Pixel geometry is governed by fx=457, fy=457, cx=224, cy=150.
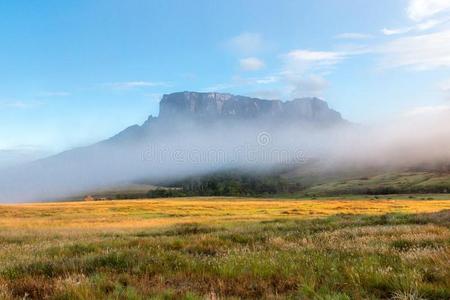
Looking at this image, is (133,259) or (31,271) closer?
(31,271)

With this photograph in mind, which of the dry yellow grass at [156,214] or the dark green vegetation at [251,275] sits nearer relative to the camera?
the dark green vegetation at [251,275]

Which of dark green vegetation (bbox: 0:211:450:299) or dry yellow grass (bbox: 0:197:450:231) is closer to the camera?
dark green vegetation (bbox: 0:211:450:299)

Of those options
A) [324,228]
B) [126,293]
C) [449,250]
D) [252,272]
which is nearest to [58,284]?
[126,293]

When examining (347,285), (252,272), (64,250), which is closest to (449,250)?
(347,285)

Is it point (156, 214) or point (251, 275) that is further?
point (156, 214)

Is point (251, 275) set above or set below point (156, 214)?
above

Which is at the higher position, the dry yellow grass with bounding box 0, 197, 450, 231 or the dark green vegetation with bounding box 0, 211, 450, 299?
the dark green vegetation with bounding box 0, 211, 450, 299

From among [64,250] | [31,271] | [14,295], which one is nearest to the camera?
[14,295]

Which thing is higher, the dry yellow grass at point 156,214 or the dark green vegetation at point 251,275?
the dark green vegetation at point 251,275

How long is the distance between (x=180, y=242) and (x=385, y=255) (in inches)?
256

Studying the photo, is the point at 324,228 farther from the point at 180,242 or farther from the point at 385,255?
the point at 385,255

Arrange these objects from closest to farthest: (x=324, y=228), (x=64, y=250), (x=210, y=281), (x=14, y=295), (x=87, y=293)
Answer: (x=87, y=293) < (x=14, y=295) < (x=210, y=281) < (x=64, y=250) < (x=324, y=228)

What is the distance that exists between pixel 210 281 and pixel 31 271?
4.17 metres

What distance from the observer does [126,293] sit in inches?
277
